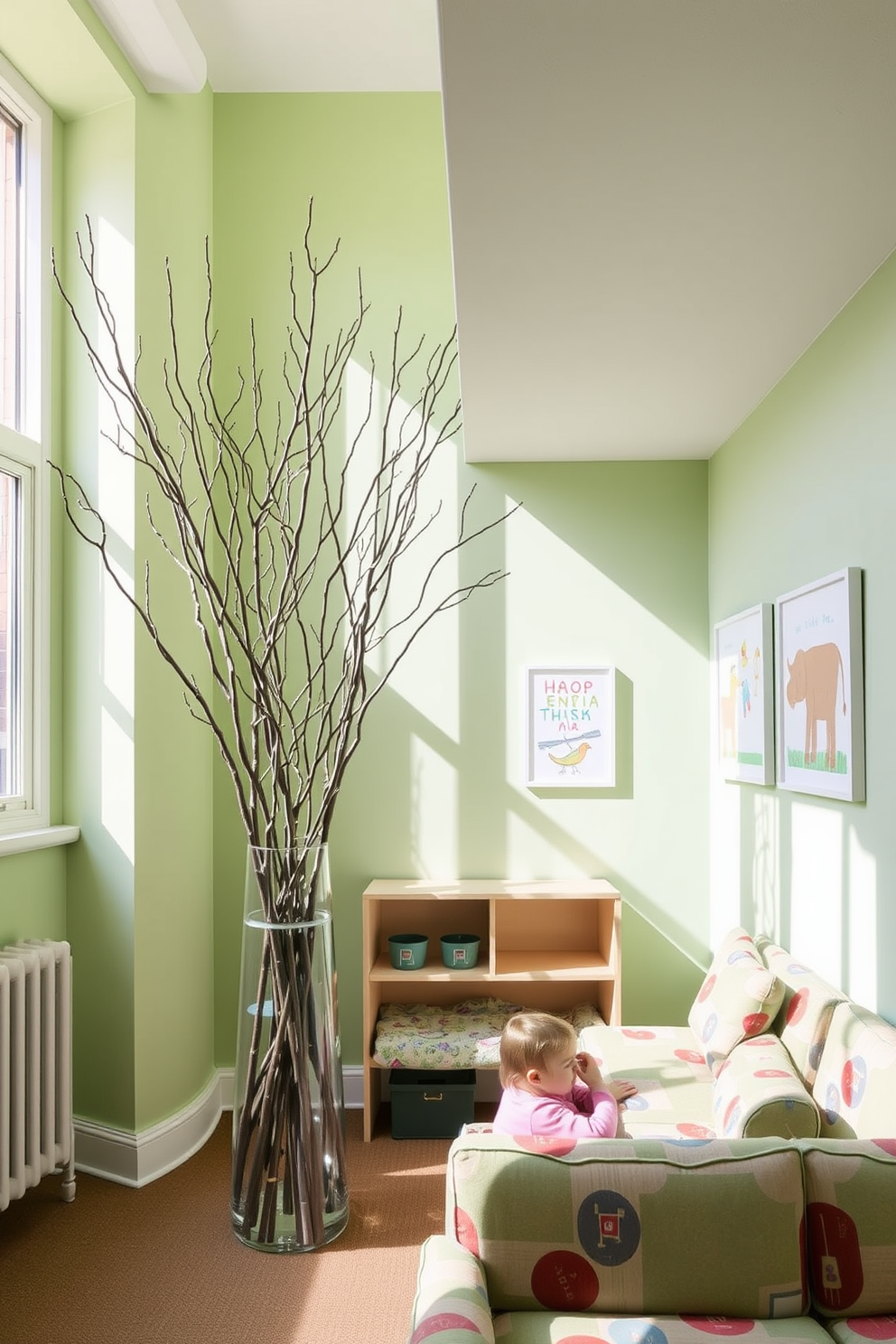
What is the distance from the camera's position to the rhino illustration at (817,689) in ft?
8.32

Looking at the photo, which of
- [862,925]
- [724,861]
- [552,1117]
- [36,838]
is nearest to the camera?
[552,1117]

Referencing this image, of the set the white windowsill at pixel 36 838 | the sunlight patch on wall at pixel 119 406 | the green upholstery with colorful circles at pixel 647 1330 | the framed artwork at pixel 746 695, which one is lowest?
the green upholstery with colorful circles at pixel 647 1330

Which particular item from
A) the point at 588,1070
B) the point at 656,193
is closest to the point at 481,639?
the point at 588,1070

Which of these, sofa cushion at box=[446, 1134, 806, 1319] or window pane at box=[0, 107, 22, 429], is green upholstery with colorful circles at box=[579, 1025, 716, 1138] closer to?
sofa cushion at box=[446, 1134, 806, 1319]

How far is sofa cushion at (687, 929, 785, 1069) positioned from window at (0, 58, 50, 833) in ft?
6.57

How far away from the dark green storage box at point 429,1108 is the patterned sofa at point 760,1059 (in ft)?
1.61

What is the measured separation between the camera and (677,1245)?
5.44ft

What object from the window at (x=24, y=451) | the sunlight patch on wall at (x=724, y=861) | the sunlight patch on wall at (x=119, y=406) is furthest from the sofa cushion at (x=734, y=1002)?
the sunlight patch on wall at (x=119, y=406)

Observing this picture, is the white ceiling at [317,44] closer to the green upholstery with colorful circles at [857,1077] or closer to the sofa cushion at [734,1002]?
the sofa cushion at [734,1002]

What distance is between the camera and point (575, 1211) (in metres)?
1.67

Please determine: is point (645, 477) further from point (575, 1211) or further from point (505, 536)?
point (575, 1211)

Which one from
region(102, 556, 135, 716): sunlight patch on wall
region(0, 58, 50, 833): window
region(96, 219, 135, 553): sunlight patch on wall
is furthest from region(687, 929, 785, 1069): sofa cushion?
region(96, 219, 135, 553): sunlight patch on wall

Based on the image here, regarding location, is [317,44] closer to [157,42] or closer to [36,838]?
[157,42]

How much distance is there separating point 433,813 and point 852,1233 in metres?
2.37
